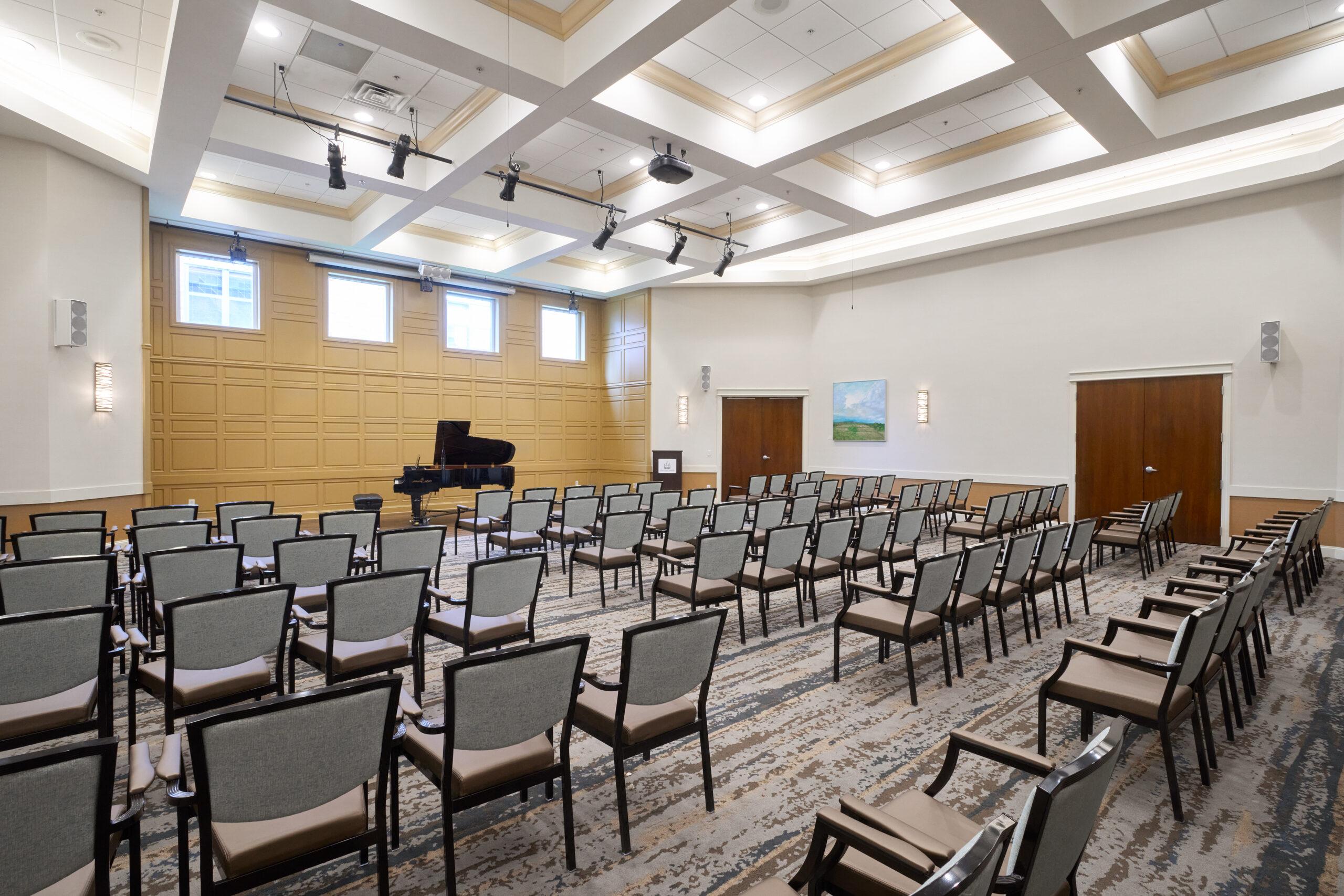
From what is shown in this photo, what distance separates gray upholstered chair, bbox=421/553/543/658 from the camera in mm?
3336

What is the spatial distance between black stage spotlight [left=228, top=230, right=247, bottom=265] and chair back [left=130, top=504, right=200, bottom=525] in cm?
579

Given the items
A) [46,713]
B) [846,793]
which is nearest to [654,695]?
[846,793]

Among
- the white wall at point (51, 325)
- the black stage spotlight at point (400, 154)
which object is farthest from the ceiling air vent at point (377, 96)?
the white wall at point (51, 325)

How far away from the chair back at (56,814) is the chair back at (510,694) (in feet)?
2.48

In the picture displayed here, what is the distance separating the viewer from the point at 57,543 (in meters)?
4.25

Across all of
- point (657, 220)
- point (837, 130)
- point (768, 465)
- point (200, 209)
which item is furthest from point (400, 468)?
point (837, 130)

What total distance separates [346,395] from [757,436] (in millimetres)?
7939

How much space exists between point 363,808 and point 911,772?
7.49 ft

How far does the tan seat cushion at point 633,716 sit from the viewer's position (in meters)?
2.44

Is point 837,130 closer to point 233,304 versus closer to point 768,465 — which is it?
point 768,465

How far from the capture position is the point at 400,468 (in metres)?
11.9

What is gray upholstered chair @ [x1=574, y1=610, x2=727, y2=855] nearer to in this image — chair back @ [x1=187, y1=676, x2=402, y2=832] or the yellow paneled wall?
chair back @ [x1=187, y1=676, x2=402, y2=832]

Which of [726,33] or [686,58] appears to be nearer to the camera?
[726,33]

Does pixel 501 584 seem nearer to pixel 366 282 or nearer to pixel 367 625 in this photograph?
pixel 367 625
